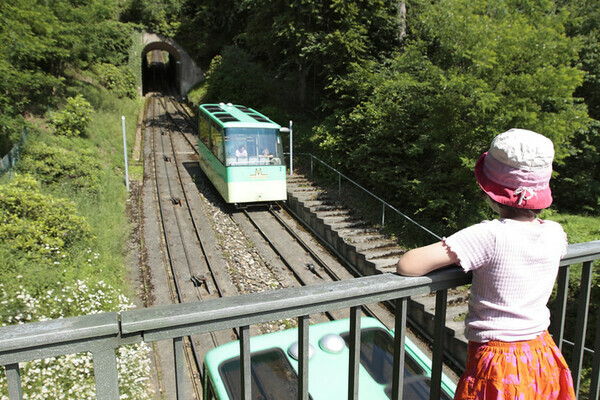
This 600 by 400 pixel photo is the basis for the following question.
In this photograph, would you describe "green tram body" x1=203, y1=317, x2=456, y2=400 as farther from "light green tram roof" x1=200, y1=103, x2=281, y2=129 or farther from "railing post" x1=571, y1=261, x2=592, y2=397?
"light green tram roof" x1=200, y1=103, x2=281, y2=129

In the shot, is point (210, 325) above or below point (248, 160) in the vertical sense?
above

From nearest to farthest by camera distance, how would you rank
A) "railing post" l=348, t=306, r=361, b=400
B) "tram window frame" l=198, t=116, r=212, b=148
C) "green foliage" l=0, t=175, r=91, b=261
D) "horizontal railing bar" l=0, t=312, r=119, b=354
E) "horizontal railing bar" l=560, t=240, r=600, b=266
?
"horizontal railing bar" l=0, t=312, r=119, b=354
"railing post" l=348, t=306, r=361, b=400
"horizontal railing bar" l=560, t=240, r=600, b=266
"green foliage" l=0, t=175, r=91, b=261
"tram window frame" l=198, t=116, r=212, b=148

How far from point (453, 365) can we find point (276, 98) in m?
23.4

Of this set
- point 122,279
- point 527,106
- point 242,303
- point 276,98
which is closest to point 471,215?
point 527,106

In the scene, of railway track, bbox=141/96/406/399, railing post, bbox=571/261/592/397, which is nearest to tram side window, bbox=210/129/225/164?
railway track, bbox=141/96/406/399

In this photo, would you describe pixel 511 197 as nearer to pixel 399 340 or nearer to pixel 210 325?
pixel 399 340

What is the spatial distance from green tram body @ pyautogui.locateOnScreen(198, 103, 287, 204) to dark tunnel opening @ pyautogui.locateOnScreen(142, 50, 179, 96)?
1214 inches

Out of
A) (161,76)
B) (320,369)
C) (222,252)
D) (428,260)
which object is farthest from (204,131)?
(161,76)

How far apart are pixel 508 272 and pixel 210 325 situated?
4.02 feet

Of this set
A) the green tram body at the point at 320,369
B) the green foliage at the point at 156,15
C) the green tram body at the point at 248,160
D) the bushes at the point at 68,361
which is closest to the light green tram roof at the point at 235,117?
the green tram body at the point at 248,160

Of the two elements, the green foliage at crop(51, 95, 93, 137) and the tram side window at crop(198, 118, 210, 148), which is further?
the green foliage at crop(51, 95, 93, 137)

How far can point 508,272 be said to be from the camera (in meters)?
1.86

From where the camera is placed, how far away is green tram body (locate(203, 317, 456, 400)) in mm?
4070

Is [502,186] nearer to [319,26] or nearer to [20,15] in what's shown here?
[20,15]
